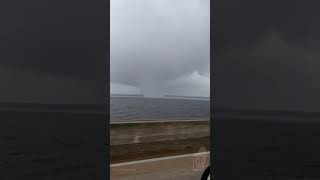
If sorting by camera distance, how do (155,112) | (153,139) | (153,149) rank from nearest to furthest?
(153,139), (153,149), (155,112)

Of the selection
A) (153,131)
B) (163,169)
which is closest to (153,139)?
(153,131)

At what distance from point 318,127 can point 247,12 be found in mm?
439

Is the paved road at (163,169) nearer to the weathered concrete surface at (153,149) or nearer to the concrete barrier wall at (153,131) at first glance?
the weathered concrete surface at (153,149)

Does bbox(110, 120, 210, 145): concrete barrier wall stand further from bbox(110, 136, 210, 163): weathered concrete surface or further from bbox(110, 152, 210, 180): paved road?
bbox(110, 152, 210, 180): paved road

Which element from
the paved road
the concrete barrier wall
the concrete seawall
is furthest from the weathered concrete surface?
the paved road

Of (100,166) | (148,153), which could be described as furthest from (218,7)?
(148,153)

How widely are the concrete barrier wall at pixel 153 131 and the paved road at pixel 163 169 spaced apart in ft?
12.2

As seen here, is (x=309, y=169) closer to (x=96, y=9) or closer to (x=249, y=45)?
(x=249, y=45)

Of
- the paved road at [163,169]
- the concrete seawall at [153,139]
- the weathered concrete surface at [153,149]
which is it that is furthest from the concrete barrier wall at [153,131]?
the paved road at [163,169]

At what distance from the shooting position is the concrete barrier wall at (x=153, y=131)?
42.2ft

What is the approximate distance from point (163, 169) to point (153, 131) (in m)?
6.35

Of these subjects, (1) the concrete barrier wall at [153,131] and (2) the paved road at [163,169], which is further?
(1) the concrete barrier wall at [153,131]

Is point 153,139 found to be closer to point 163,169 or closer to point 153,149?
point 153,149

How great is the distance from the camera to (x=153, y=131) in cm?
1434
